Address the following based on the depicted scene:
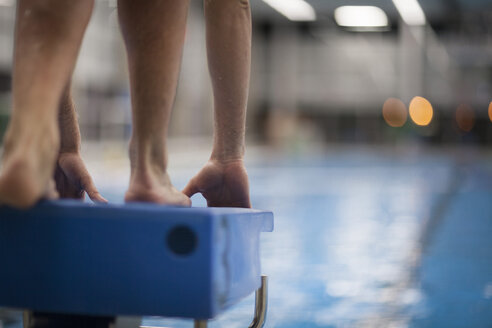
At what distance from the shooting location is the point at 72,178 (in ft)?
3.63

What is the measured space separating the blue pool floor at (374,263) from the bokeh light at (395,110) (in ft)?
63.3

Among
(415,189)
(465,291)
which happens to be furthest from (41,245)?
(415,189)

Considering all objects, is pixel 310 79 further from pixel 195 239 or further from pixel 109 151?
pixel 195 239

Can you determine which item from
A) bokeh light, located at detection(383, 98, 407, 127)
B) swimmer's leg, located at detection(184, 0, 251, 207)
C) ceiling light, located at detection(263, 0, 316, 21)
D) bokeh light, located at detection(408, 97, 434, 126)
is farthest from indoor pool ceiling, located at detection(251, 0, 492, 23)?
swimmer's leg, located at detection(184, 0, 251, 207)

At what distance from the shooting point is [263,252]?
2.88 meters

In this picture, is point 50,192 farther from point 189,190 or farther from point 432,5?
point 432,5

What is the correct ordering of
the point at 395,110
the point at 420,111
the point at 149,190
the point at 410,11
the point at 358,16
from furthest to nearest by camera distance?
the point at 395,110
the point at 420,111
the point at 358,16
the point at 410,11
the point at 149,190

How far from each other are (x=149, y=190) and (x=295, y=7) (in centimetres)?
1595

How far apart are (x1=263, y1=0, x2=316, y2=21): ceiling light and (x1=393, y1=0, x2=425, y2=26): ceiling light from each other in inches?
86.0

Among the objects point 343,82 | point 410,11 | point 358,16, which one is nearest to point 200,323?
point 410,11

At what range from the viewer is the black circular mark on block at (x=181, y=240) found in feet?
2.68

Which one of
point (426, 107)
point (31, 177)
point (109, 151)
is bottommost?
point (31, 177)

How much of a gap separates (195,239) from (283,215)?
147 inches

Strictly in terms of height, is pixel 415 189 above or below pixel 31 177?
above
